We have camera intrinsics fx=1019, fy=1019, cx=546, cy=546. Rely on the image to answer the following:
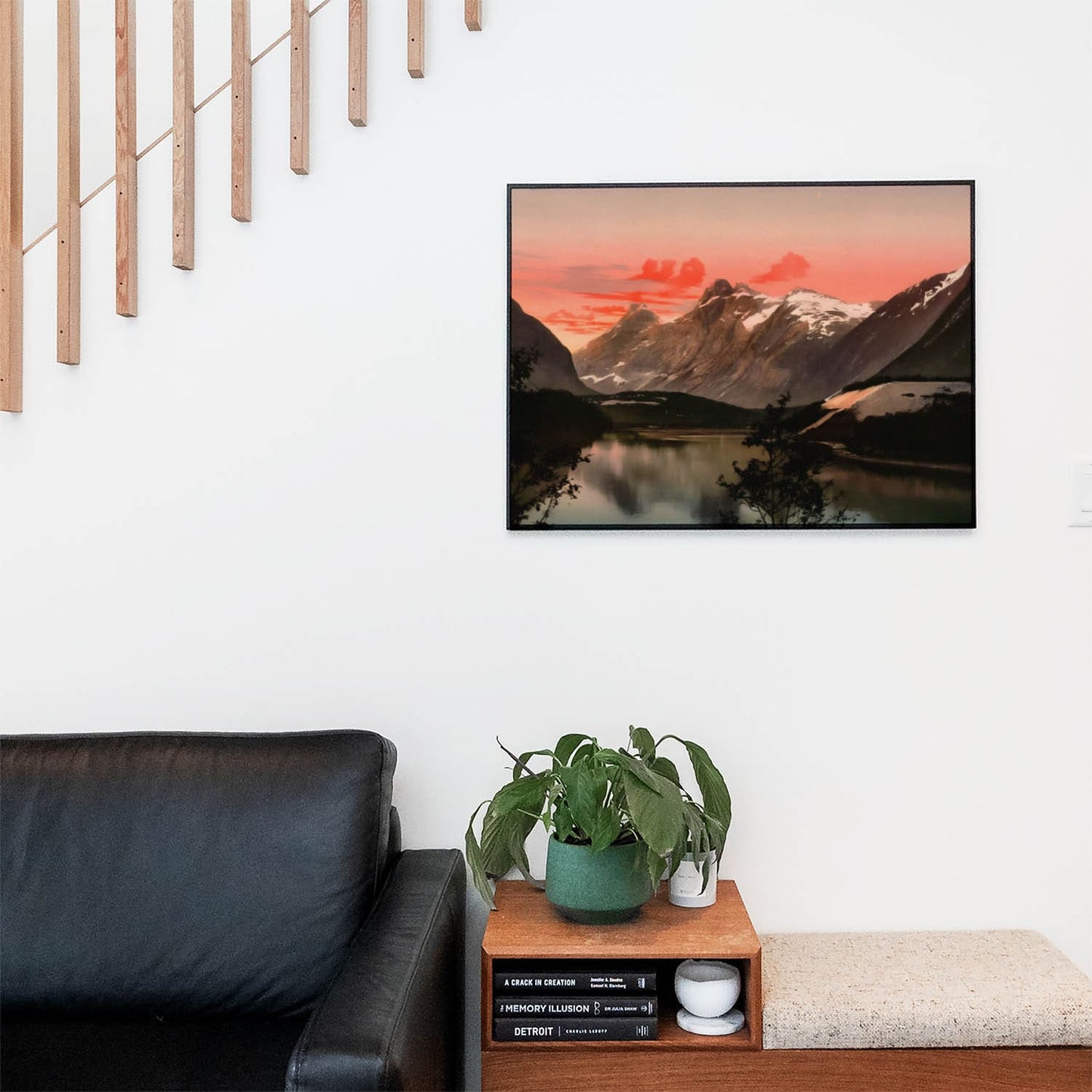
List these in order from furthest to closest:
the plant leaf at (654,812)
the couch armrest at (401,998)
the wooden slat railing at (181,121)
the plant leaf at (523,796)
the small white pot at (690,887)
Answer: the wooden slat railing at (181,121) → the small white pot at (690,887) → the plant leaf at (523,796) → the plant leaf at (654,812) → the couch armrest at (401,998)

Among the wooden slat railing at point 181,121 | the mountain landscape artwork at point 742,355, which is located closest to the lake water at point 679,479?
the mountain landscape artwork at point 742,355

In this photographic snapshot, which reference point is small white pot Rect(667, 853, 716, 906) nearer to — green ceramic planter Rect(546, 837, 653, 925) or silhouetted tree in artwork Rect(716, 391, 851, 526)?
green ceramic planter Rect(546, 837, 653, 925)

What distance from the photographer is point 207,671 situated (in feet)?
6.91

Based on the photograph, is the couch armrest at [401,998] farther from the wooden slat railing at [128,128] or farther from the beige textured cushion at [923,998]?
the wooden slat railing at [128,128]

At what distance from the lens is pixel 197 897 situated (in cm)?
175

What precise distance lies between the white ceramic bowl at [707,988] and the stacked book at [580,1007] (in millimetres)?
68

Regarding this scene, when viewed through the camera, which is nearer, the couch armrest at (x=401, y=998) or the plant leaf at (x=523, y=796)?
the couch armrest at (x=401, y=998)

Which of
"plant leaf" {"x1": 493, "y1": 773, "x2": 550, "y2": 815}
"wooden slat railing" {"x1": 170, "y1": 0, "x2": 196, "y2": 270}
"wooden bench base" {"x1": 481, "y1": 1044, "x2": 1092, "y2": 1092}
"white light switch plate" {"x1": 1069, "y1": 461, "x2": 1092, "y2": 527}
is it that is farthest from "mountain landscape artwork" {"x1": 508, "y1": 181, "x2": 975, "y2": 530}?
"wooden bench base" {"x1": 481, "y1": 1044, "x2": 1092, "y2": 1092}

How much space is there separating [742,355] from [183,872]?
4.69 feet

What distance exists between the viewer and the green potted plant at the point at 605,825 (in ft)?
5.59

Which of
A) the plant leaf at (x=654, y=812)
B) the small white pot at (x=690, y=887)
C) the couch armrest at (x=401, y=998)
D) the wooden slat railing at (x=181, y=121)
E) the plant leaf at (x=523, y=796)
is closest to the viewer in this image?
the couch armrest at (x=401, y=998)

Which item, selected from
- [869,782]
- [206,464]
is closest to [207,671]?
[206,464]

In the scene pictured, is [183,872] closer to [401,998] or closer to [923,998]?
[401,998]

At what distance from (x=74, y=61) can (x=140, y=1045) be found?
1843mm
